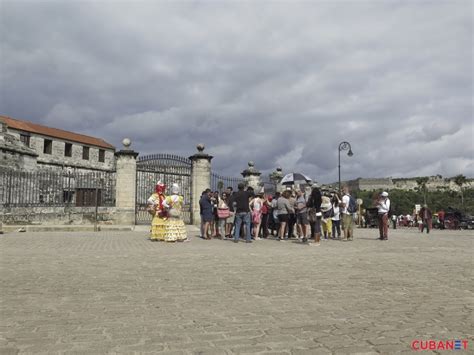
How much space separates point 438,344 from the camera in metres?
3.10

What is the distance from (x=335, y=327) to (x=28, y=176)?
1942 cm

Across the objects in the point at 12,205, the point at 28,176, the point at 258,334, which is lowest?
the point at 258,334

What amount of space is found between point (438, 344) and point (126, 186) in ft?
57.2

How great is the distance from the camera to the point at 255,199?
1323 centimetres

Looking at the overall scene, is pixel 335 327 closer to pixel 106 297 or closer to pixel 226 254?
pixel 106 297

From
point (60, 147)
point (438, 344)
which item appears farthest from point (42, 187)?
point (60, 147)

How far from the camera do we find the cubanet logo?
3029mm

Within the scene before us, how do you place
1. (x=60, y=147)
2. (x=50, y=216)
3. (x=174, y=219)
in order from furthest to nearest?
(x=60, y=147), (x=50, y=216), (x=174, y=219)

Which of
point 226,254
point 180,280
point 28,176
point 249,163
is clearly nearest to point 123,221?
point 28,176

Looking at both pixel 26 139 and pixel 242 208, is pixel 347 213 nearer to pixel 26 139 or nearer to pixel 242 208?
pixel 242 208

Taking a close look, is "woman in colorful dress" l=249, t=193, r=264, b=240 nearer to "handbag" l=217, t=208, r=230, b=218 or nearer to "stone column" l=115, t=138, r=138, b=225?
"handbag" l=217, t=208, r=230, b=218

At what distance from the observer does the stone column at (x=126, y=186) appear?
18797 millimetres

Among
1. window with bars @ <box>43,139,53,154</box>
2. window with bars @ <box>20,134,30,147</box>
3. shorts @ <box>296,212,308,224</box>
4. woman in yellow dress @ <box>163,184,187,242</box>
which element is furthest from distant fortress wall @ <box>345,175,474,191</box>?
woman in yellow dress @ <box>163,184,187,242</box>

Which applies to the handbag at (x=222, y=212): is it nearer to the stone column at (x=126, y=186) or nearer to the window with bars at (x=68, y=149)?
the stone column at (x=126, y=186)
